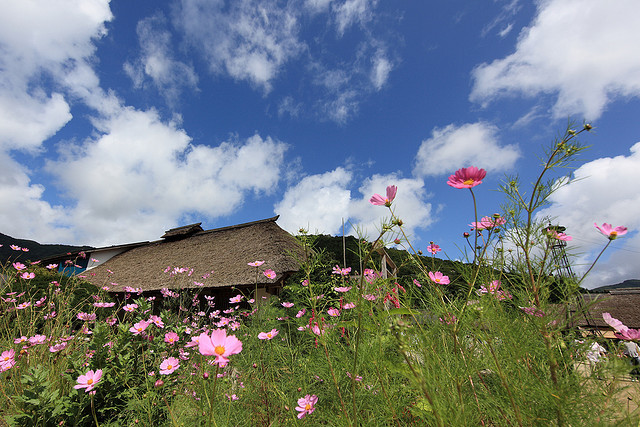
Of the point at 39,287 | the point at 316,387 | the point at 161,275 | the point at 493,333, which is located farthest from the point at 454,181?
the point at 161,275

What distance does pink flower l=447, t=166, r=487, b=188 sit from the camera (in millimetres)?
851

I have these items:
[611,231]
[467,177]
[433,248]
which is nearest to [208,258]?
[433,248]

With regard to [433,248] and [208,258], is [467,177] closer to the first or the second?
[433,248]

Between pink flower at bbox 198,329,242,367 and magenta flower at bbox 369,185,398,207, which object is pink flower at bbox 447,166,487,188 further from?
pink flower at bbox 198,329,242,367

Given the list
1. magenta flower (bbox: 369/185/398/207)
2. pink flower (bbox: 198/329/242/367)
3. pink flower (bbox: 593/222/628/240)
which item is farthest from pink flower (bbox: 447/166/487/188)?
pink flower (bbox: 198/329/242/367)

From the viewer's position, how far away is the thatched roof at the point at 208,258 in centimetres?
830

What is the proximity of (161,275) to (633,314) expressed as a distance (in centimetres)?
1785

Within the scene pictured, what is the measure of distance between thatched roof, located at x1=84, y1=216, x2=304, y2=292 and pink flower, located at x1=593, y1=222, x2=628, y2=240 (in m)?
6.63

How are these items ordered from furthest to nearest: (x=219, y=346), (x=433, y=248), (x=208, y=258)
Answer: (x=208, y=258)
(x=433, y=248)
(x=219, y=346)

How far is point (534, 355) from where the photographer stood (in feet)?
3.36

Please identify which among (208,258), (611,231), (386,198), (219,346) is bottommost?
(219,346)

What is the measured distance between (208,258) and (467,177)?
36.7 ft

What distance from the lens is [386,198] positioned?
0.93 m

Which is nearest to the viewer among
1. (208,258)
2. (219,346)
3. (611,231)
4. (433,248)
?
(219,346)
